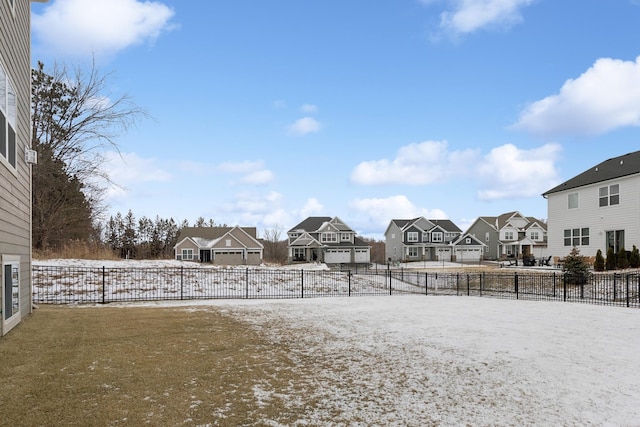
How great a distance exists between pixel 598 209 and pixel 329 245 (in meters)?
34.9

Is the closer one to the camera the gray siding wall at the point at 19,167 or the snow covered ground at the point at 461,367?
the snow covered ground at the point at 461,367

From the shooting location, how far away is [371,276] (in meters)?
31.4

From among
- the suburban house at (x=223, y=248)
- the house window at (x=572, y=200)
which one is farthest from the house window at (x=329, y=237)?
the house window at (x=572, y=200)

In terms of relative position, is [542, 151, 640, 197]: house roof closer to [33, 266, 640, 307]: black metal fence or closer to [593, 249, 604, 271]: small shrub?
[593, 249, 604, 271]: small shrub

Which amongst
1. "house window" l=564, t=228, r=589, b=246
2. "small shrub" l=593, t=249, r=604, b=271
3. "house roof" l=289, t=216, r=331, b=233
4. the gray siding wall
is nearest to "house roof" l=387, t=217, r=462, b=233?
"house roof" l=289, t=216, r=331, b=233

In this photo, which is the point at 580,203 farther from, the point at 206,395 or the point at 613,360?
the point at 206,395

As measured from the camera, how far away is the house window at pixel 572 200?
31547 millimetres

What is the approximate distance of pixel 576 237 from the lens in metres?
31.5

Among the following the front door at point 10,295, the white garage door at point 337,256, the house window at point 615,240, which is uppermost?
the house window at point 615,240

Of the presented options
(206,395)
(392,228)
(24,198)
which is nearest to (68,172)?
(24,198)

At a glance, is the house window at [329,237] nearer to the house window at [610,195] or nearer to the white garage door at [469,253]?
the white garage door at [469,253]

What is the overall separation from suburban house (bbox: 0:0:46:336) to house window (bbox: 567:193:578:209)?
104 ft

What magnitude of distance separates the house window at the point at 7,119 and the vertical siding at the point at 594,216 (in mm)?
29493

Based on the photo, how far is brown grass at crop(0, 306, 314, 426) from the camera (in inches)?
193
